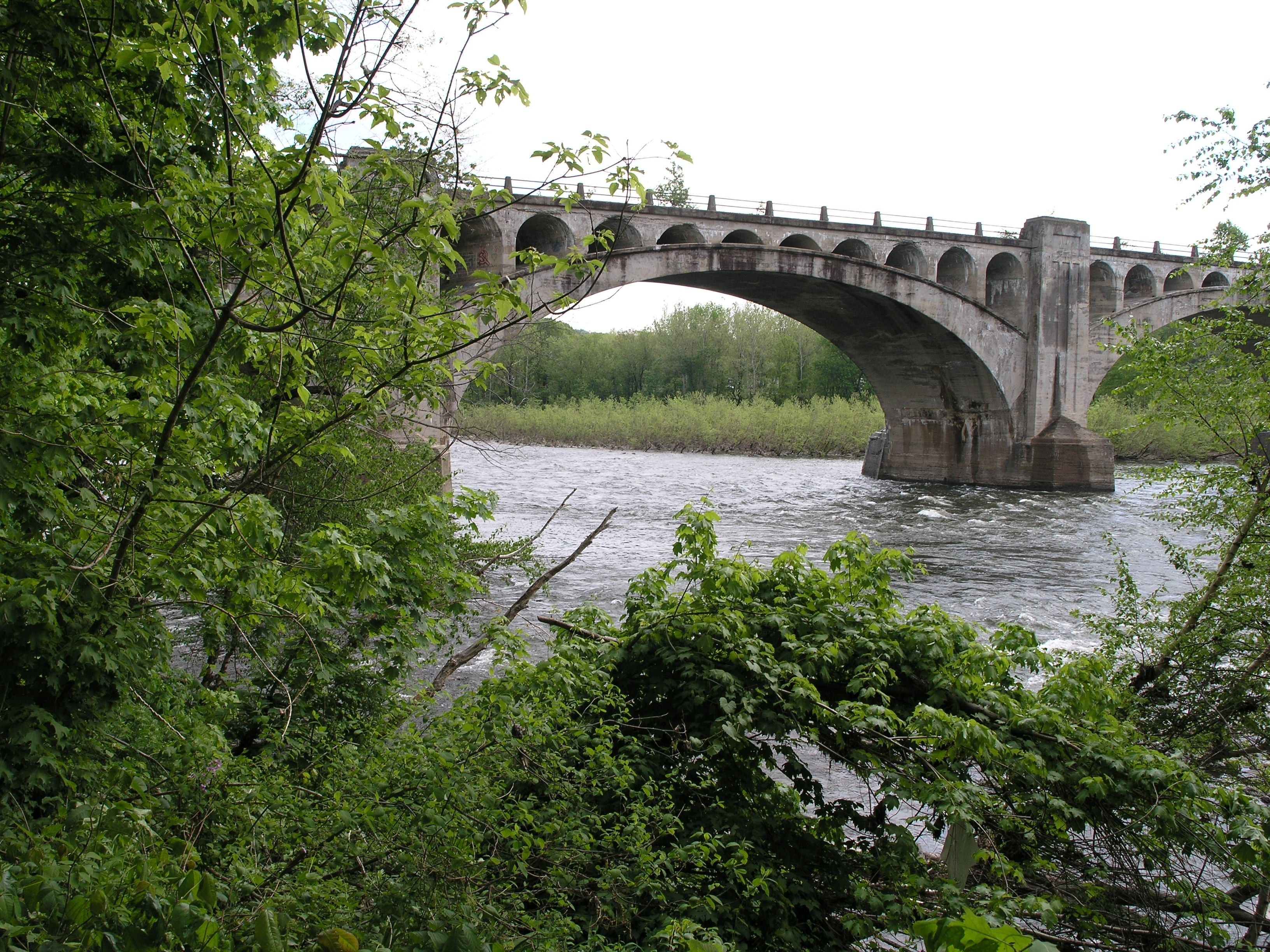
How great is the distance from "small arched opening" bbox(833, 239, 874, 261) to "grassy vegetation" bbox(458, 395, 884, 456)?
2130 cm

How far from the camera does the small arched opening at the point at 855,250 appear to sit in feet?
101

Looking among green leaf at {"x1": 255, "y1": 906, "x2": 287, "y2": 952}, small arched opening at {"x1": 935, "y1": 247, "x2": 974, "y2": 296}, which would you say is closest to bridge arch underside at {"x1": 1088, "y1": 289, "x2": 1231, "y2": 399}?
small arched opening at {"x1": 935, "y1": 247, "x2": 974, "y2": 296}

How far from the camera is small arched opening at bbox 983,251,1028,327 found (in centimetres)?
3359

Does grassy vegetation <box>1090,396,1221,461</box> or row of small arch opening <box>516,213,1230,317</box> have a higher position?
row of small arch opening <box>516,213,1230,317</box>

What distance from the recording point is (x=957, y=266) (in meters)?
33.6

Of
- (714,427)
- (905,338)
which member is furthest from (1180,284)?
(714,427)

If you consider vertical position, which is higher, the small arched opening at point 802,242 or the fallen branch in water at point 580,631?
the small arched opening at point 802,242

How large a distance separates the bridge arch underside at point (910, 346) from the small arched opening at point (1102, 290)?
5956mm

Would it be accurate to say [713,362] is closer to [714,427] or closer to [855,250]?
[714,427]

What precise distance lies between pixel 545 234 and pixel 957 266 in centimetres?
1705

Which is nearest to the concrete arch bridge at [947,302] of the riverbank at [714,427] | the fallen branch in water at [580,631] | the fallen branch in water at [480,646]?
the riverbank at [714,427]

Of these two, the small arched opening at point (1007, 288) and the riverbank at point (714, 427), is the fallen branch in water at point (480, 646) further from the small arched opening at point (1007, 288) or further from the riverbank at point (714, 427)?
the riverbank at point (714, 427)

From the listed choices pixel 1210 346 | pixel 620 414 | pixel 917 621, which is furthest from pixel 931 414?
pixel 917 621

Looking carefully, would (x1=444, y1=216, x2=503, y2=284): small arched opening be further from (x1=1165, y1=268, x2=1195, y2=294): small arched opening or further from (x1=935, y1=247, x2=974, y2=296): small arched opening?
(x1=1165, y1=268, x2=1195, y2=294): small arched opening
